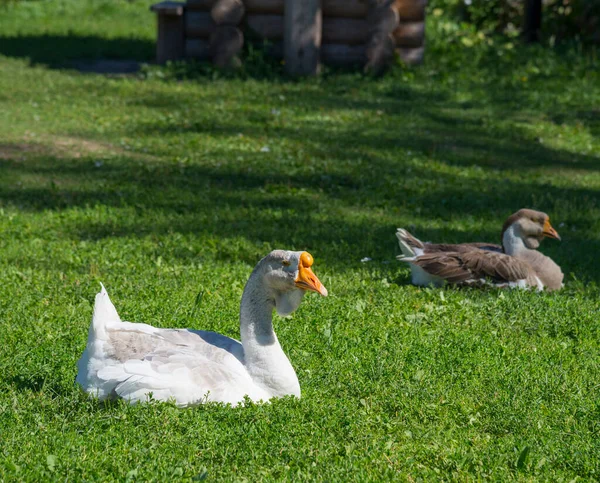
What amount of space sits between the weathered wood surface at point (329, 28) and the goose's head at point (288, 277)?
11.7m

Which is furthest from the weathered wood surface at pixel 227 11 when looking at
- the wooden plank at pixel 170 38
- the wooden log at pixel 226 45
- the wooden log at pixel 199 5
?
the wooden plank at pixel 170 38

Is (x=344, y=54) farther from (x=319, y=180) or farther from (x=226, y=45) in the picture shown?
(x=319, y=180)

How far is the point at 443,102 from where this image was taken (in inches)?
612

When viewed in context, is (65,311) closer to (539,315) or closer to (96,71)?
(539,315)

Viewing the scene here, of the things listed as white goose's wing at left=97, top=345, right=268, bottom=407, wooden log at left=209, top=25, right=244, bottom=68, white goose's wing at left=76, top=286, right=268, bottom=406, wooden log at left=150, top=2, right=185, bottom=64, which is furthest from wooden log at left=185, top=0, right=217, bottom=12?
white goose's wing at left=97, top=345, right=268, bottom=407

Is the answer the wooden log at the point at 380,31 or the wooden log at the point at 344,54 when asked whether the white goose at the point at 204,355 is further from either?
the wooden log at the point at 344,54

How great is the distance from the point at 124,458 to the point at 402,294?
140 inches

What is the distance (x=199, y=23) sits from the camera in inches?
645

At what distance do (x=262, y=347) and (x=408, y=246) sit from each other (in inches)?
112

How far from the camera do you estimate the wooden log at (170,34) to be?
637 inches

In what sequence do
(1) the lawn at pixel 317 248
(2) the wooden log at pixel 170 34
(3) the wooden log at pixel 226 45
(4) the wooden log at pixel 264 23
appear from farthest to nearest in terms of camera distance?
(4) the wooden log at pixel 264 23
(2) the wooden log at pixel 170 34
(3) the wooden log at pixel 226 45
(1) the lawn at pixel 317 248

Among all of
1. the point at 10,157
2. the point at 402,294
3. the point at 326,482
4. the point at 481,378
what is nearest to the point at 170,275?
the point at 402,294

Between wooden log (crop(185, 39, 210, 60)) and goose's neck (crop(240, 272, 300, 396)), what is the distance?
1176 cm

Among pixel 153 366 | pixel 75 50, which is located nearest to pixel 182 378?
pixel 153 366
